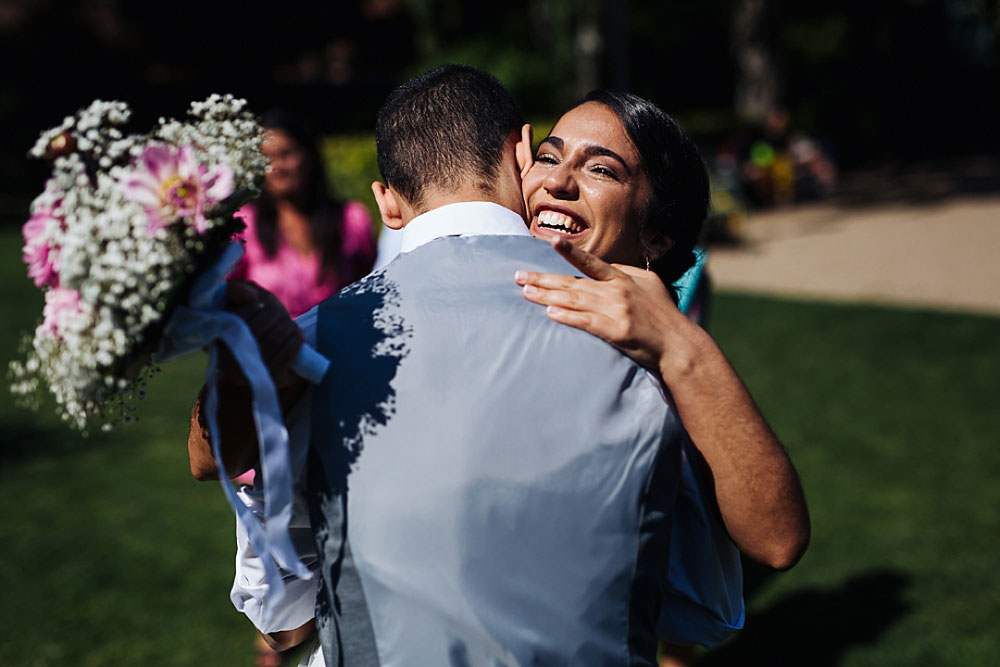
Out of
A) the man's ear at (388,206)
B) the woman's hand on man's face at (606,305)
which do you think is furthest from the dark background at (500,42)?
the woman's hand on man's face at (606,305)

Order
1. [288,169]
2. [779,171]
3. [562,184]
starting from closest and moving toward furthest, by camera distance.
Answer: [562,184]
[288,169]
[779,171]

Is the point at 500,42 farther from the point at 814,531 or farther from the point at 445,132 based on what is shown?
the point at 445,132

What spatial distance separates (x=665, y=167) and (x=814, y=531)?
3672 mm

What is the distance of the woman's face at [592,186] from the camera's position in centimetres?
202

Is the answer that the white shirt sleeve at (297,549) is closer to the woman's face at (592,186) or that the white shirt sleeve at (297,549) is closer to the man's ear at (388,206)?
the man's ear at (388,206)

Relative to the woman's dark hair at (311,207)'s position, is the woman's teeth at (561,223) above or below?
above

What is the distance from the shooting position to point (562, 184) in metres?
1.99

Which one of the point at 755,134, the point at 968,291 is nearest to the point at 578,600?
the point at 968,291

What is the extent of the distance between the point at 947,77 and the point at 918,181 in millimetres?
7527

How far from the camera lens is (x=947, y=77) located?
27.7 metres

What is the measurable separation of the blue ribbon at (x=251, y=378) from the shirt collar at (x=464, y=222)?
310 millimetres

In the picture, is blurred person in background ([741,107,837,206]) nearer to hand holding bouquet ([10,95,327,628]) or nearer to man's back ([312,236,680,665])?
man's back ([312,236,680,665])

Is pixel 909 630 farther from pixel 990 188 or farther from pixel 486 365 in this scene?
pixel 990 188

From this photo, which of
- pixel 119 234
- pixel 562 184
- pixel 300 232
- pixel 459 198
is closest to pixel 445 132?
pixel 459 198
